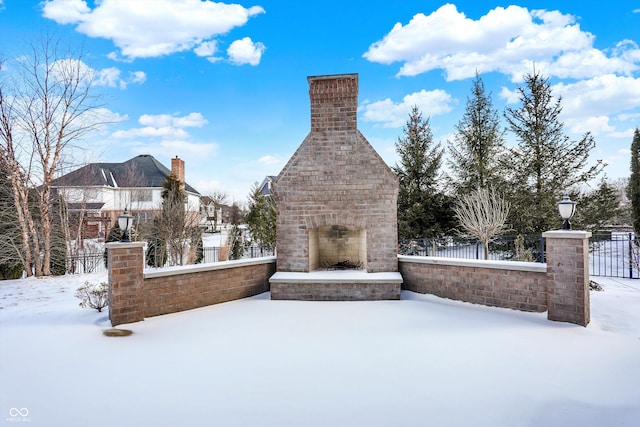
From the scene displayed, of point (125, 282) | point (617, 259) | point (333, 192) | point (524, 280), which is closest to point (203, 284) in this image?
point (125, 282)

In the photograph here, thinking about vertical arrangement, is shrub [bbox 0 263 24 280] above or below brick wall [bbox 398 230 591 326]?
below

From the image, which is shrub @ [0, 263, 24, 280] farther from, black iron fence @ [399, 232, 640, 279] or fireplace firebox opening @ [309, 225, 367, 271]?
black iron fence @ [399, 232, 640, 279]

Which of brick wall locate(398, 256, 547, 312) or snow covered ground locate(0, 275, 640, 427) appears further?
brick wall locate(398, 256, 547, 312)

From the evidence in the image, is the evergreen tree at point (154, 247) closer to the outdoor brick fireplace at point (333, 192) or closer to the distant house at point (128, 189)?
the distant house at point (128, 189)

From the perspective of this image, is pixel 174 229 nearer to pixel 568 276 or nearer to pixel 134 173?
pixel 568 276

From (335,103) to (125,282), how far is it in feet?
18.3

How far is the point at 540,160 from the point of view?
13383 mm

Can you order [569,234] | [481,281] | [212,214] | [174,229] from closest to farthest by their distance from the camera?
[569,234] < [481,281] < [174,229] < [212,214]

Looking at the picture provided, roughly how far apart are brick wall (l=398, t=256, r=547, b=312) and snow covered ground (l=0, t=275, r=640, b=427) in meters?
0.38

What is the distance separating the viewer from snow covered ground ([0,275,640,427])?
2609mm

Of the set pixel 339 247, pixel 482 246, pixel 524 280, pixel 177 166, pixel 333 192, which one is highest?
pixel 177 166

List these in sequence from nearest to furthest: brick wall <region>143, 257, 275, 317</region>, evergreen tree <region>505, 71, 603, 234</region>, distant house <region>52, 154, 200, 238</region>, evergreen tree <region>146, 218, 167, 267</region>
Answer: brick wall <region>143, 257, 275, 317</region> → evergreen tree <region>146, 218, 167, 267</region> → evergreen tree <region>505, 71, 603, 234</region> → distant house <region>52, 154, 200, 238</region>

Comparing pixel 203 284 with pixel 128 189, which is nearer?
pixel 203 284

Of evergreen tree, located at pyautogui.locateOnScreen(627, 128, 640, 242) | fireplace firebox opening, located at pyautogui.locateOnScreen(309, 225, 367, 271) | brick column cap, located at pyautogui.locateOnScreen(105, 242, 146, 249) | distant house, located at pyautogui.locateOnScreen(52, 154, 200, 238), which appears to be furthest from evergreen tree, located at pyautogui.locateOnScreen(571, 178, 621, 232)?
distant house, located at pyautogui.locateOnScreen(52, 154, 200, 238)
